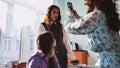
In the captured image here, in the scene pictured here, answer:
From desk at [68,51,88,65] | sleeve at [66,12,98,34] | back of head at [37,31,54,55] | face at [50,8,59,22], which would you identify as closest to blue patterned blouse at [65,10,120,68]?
sleeve at [66,12,98,34]

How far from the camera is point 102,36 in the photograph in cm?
175

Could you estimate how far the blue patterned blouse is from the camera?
1721 mm

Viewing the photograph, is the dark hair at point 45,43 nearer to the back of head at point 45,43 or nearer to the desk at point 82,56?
the back of head at point 45,43

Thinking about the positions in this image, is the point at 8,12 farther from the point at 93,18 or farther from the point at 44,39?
the point at 93,18

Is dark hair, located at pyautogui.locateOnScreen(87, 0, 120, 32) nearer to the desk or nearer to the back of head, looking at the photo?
the back of head

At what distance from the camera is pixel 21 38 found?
423cm

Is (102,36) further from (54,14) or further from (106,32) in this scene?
(54,14)

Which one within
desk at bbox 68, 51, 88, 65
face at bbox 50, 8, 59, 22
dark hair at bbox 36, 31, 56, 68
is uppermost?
face at bbox 50, 8, 59, 22

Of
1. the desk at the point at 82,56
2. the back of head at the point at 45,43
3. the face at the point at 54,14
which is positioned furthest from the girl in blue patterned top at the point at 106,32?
the desk at the point at 82,56

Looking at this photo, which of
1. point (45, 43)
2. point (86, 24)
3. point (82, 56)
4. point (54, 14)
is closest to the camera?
point (86, 24)

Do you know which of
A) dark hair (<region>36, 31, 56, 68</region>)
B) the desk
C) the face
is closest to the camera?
dark hair (<region>36, 31, 56, 68</region>)

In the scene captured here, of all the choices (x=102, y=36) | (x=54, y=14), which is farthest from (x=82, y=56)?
(x=102, y=36)

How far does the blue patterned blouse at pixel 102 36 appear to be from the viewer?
172 centimetres

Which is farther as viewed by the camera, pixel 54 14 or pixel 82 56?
pixel 82 56
